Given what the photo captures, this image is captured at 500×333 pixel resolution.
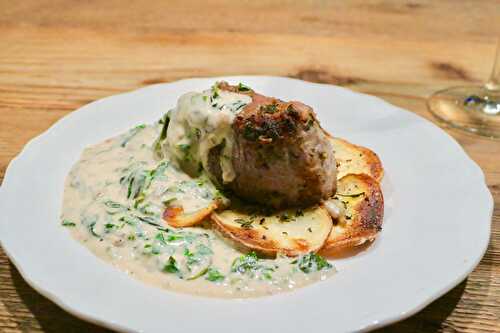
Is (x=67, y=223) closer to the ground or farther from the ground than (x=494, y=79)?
closer to the ground

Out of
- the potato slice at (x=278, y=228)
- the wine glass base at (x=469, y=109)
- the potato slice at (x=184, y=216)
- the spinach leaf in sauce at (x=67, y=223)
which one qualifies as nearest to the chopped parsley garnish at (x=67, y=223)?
the spinach leaf in sauce at (x=67, y=223)

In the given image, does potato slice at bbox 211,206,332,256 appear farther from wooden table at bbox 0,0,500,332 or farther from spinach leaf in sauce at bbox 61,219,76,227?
wooden table at bbox 0,0,500,332

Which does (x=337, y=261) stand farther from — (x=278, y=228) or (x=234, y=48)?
(x=234, y=48)

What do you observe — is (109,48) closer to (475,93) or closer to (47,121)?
(47,121)

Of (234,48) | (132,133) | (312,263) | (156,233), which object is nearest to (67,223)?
(156,233)

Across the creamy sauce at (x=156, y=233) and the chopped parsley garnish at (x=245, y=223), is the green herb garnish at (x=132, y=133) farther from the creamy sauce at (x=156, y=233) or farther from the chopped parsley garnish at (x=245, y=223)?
the chopped parsley garnish at (x=245, y=223)

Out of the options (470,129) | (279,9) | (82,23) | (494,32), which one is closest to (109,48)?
(82,23)
